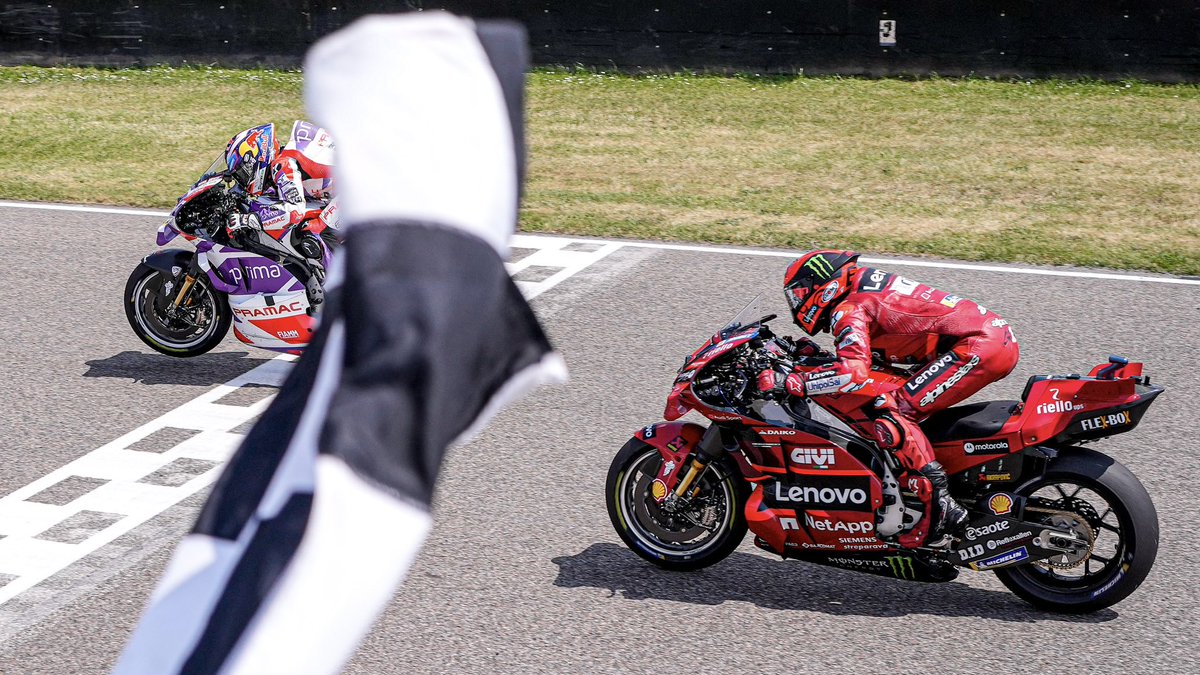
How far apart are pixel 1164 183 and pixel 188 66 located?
45.6 ft

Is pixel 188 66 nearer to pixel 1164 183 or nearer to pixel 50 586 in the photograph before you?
pixel 1164 183

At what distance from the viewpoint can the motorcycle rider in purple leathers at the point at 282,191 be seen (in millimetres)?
9562

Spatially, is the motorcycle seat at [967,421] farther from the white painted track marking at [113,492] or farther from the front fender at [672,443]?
the white painted track marking at [113,492]

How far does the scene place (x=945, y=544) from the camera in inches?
249

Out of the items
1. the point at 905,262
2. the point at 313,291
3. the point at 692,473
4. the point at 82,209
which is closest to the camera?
the point at 692,473

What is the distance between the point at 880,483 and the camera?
6.31m

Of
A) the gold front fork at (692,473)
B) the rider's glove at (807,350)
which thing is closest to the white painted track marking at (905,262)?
the rider's glove at (807,350)

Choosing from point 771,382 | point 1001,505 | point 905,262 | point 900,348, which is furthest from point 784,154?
point 1001,505

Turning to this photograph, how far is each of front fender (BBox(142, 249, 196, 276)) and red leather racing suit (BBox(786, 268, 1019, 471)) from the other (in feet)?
17.1

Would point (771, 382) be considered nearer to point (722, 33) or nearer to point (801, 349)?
point (801, 349)

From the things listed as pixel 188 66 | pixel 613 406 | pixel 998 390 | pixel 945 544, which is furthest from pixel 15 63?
pixel 945 544

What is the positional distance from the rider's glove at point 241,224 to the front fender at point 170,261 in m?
0.38

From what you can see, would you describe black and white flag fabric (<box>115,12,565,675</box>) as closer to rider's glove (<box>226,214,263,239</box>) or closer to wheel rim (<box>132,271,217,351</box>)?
rider's glove (<box>226,214,263,239</box>)

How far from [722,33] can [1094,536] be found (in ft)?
45.1
